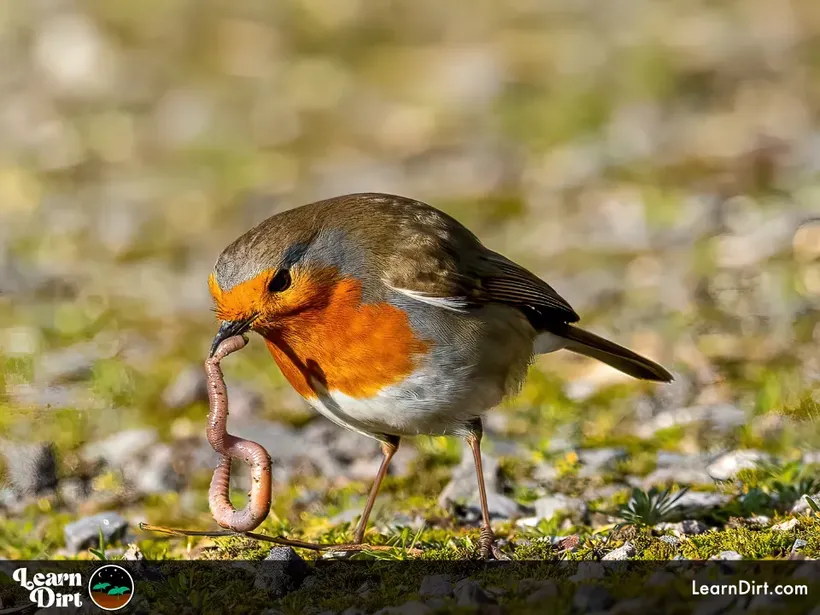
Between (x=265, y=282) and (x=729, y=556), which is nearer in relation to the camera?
(x=729, y=556)

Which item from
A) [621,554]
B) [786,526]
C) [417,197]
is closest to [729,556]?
[621,554]

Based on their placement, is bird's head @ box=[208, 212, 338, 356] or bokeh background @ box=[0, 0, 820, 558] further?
bokeh background @ box=[0, 0, 820, 558]

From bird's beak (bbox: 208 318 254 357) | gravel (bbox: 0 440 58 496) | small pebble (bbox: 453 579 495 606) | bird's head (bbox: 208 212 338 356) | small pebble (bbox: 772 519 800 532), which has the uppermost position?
bird's head (bbox: 208 212 338 356)

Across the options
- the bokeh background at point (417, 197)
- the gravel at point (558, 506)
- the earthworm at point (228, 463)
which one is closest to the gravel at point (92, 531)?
the bokeh background at point (417, 197)

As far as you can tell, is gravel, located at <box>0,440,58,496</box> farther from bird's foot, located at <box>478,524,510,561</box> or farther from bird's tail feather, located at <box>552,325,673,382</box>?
bird's tail feather, located at <box>552,325,673,382</box>

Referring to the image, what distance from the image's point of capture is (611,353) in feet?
19.3

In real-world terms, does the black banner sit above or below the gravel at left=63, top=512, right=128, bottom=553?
below

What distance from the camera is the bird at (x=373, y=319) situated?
4.65 metres

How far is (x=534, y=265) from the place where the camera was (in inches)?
357

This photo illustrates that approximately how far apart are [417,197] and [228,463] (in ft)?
21.1

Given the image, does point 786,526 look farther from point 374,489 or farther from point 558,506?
point 374,489

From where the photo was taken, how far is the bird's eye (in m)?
4.69

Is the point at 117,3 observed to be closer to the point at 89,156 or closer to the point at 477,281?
the point at 89,156

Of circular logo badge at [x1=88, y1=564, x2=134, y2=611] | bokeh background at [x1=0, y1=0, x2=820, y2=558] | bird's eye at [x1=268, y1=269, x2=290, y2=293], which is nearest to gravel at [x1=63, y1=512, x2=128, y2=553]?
bokeh background at [x1=0, y1=0, x2=820, y2=558]
